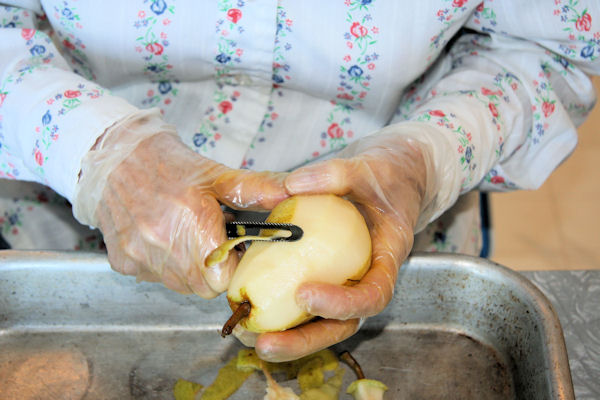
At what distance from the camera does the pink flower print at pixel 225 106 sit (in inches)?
38.0

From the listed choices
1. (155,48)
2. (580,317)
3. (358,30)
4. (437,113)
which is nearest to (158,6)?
(155,48)

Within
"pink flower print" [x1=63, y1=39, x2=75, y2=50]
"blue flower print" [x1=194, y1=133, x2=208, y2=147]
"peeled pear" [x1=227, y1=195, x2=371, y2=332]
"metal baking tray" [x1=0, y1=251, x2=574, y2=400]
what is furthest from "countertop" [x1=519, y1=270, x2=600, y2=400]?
"pink flower print" [x1=63, y1=39, x2=75, y2=50]

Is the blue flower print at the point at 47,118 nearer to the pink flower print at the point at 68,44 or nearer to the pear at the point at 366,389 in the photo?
the pink flower print at the point at 68,44

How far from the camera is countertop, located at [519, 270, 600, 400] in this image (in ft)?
2.62

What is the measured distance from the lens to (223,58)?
2.95ft

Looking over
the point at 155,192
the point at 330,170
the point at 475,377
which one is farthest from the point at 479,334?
the point at 155,192

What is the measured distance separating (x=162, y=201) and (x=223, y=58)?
0.30 m

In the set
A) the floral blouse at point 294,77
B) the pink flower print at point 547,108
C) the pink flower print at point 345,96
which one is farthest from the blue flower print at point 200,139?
the pink flower print at point 547,108

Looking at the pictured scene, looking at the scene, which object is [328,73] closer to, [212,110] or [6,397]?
[212,110]

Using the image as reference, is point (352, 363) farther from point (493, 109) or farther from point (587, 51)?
point (587, 51)

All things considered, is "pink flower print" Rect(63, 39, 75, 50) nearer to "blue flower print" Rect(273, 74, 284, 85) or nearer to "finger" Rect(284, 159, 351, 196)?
"blue flower print" Rect(273, 74, 284, 85)

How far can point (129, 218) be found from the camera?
72 centimetres

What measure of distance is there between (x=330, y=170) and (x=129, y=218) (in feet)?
0.85

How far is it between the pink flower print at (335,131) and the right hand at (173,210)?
1.01ft
